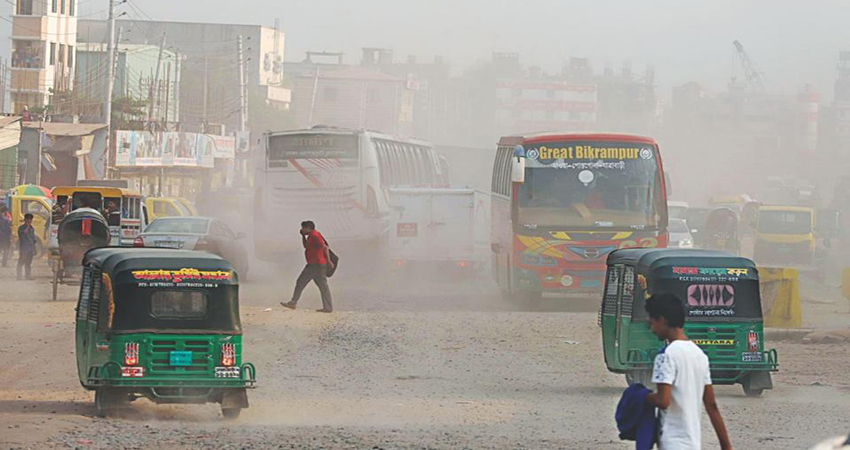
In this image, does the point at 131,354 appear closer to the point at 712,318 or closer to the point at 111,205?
the point at 712,318

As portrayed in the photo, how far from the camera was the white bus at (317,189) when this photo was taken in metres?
33.2

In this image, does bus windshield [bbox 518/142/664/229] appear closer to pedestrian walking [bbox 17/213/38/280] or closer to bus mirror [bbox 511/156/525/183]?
bus mirror [bbox 511/156/525/183]

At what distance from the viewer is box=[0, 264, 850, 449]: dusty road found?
36.3 ft

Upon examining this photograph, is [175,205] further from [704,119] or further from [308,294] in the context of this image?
[704,119]

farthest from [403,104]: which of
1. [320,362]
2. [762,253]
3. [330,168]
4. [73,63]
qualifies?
[320,362]

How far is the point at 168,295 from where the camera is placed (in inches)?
472

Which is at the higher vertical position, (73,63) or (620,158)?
(73,63)

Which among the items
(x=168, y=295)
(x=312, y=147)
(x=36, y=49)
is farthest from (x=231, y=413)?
(x=36, y=49)

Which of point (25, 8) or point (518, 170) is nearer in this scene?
point (518, 170)

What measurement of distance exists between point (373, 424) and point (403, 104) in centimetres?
10319

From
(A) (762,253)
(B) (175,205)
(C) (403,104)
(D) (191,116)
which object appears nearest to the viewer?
(B) (175,205)

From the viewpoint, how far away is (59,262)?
79.0 ft

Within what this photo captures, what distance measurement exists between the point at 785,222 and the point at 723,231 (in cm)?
200

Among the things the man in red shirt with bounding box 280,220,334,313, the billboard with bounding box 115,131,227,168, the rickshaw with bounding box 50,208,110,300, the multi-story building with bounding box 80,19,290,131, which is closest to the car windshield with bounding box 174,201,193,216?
the rickshaw with bounding box 50,208,110,300
